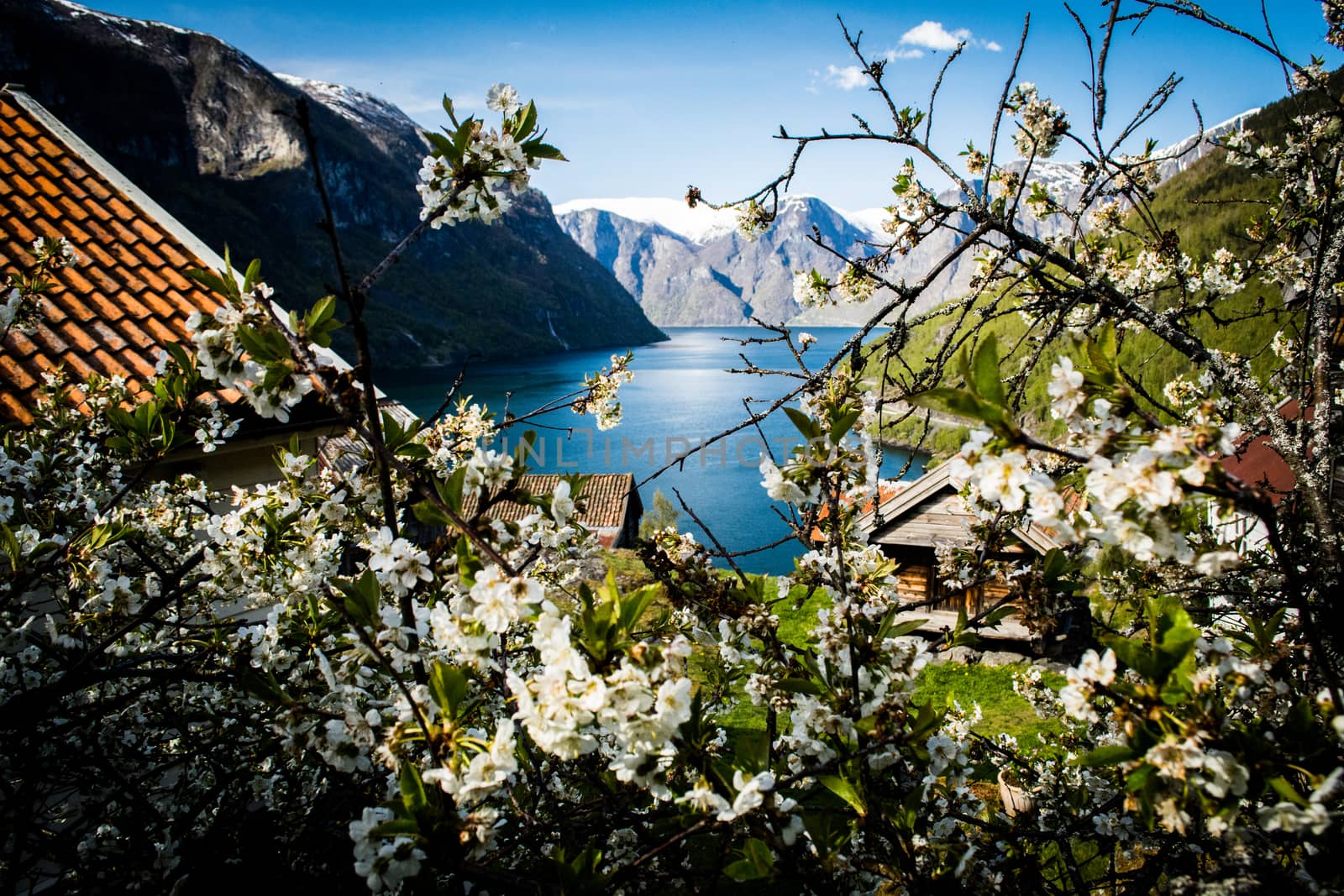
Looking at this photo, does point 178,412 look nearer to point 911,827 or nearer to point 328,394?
point 328,394

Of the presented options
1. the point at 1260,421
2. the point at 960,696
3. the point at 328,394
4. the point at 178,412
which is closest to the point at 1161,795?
the point at 1260,421

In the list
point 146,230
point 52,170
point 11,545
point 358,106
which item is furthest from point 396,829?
point 358,106

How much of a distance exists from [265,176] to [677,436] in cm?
10314

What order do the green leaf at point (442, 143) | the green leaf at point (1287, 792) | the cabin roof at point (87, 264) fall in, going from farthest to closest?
the cabin roof at point (87, 264), the green leaf at point (442, 143), the green leaf at point (1287, 792)

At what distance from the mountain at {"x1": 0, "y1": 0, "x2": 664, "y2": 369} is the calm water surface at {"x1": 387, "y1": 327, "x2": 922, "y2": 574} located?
26.5 meters

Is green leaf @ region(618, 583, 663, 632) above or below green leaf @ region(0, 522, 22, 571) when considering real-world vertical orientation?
above

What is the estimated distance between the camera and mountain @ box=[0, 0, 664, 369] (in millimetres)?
95562

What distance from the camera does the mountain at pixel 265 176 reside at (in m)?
95.6

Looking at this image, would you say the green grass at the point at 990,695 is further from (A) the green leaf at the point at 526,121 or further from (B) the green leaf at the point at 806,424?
(A) the green leaf at the point at 526,121

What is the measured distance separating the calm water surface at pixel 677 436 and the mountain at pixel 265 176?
2646 cm

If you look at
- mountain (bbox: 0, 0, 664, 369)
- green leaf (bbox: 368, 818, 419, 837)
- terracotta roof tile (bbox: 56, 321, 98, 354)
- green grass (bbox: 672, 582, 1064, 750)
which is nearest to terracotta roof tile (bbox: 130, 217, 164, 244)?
terracotta roof tile (bbox: 56, 321, 98, 354)

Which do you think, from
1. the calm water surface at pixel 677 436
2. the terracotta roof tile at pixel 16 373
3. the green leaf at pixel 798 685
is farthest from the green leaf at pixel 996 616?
the calm water surface at pixel 677 436

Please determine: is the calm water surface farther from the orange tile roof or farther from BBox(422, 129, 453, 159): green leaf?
BBox(422, 129, 453, 159): green leaf

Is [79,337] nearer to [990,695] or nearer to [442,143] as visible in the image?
[442,143]
